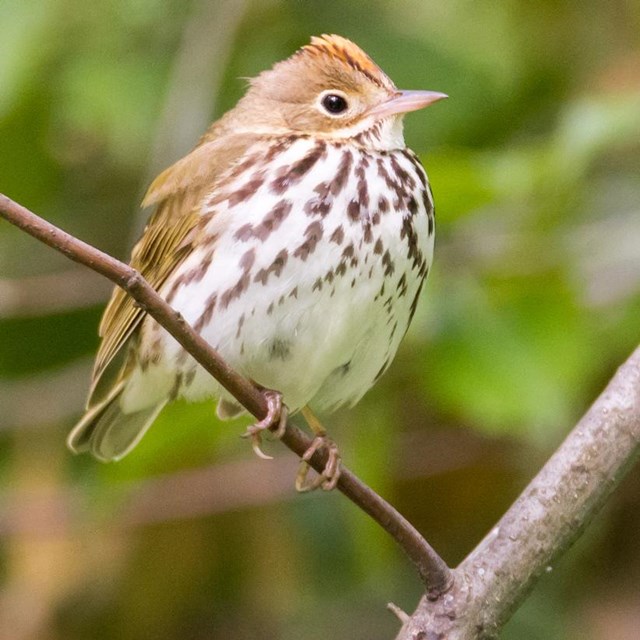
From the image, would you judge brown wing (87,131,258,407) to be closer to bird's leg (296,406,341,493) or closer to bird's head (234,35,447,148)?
bird's head (234,35,447,148)

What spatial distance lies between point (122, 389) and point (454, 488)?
144 cm

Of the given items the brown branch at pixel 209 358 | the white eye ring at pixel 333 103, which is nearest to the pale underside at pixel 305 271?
the white eye ring at pixel 333 103

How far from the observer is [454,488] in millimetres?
4305

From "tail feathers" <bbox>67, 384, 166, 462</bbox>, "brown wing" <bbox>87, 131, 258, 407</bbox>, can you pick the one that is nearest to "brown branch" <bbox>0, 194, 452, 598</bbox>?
"brown wing" <bbox>87, 131, 258, 407</bbox>

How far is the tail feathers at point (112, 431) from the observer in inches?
128

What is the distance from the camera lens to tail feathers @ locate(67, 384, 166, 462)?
3.25 m

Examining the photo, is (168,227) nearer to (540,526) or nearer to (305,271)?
(305,271)

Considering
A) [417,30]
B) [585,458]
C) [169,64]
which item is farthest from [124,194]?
[585,458]

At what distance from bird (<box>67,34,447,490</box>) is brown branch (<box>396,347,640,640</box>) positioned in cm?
34

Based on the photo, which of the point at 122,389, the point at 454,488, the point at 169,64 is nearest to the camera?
the point at 122,389

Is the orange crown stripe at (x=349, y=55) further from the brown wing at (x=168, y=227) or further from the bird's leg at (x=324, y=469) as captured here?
the bird's leg at (x=324, y=469)

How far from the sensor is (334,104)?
3.02m

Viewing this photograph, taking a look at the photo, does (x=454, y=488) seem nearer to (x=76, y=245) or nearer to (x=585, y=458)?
(x=585, y=458)

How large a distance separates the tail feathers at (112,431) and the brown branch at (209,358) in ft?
Result: 2.86
